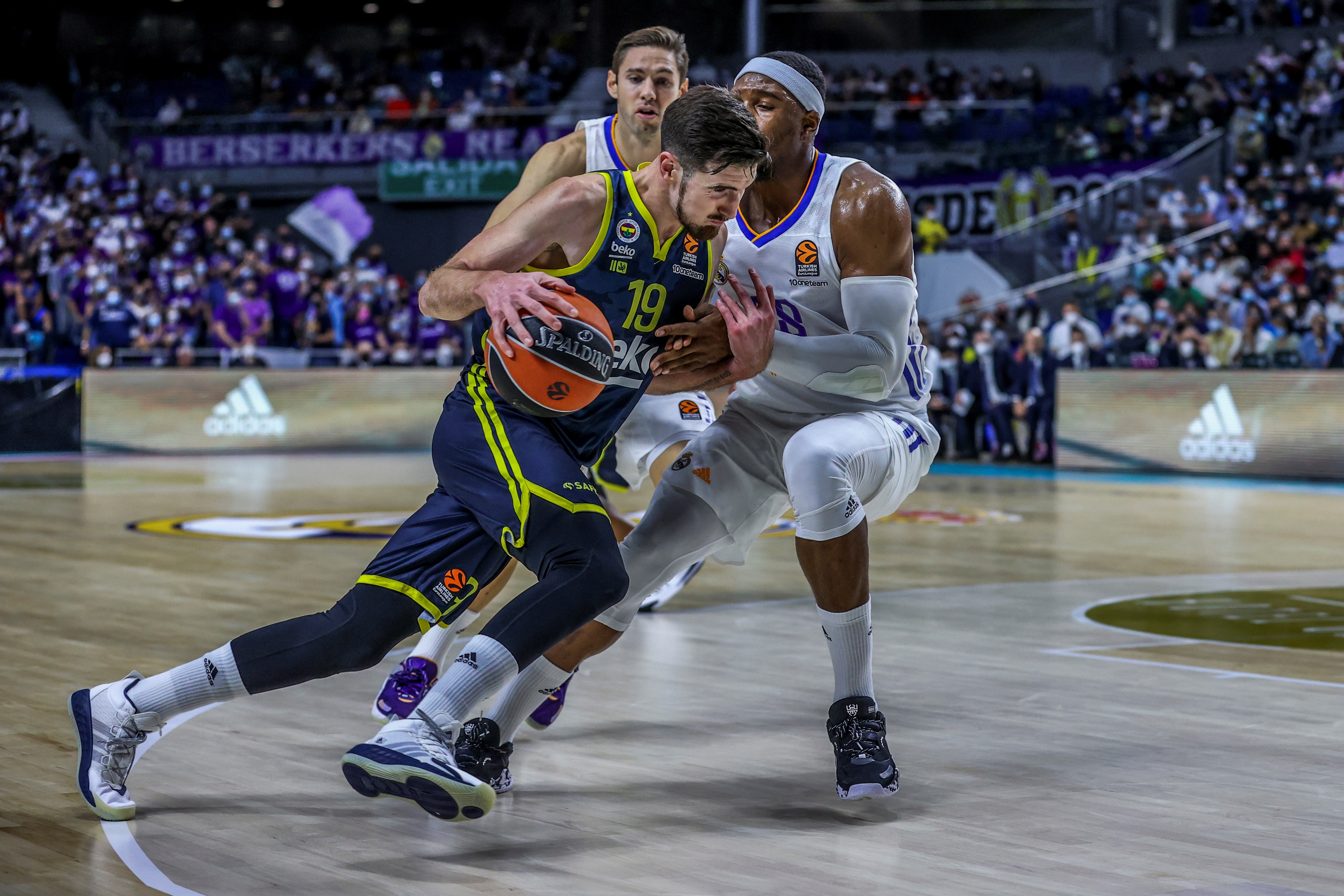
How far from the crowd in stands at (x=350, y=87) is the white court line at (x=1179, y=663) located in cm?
2173

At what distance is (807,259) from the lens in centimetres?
420

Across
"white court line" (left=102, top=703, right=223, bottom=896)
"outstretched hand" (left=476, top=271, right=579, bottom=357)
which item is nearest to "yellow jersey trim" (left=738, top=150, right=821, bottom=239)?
"outstretched hand" (left=476, top=271, right=579, bottom=357)

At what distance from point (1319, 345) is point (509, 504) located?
1427 cm

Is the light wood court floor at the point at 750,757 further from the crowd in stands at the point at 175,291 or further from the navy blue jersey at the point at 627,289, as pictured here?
the crowd in stands at the point at 175,291

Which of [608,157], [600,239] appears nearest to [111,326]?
[608,157]

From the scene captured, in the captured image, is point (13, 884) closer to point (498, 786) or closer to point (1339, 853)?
point (498, 786)

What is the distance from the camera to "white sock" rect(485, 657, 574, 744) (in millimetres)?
3953

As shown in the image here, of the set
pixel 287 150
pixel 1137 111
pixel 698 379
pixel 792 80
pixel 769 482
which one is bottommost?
pixel 769 482

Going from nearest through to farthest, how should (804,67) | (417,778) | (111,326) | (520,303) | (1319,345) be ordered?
(417,778), (520,303), (804,67), (1319,345), (111,326)

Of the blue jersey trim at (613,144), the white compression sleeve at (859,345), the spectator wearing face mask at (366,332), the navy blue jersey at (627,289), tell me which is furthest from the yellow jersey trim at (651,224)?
the spectator wearing face mask at (366,332)

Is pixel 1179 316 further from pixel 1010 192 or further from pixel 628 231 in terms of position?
pixel 628 231

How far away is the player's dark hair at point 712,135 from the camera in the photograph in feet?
11.4

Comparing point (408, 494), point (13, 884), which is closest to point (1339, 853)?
point (13, 884)

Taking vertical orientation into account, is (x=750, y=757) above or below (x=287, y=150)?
below
